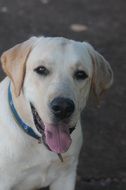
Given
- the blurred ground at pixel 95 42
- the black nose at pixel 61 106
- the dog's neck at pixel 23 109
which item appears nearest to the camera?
the black nose at pixel 61 106

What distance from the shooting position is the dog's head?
10.3 ft

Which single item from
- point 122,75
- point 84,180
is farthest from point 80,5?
point 84,180

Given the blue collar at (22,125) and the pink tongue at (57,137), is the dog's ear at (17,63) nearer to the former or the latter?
the blue collar at (22,125)

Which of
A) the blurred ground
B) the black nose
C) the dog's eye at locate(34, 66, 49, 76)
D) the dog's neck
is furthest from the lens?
the blurred ground

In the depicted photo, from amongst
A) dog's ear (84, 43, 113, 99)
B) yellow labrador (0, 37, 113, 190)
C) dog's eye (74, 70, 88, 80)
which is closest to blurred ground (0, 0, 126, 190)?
yellow labrador (0, 37, 113, 190)

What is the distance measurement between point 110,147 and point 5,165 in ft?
3.93

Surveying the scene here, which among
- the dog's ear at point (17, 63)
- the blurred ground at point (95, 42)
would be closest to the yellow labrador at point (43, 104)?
the dog's ear at point (17, 63)

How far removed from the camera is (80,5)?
21.5 feet

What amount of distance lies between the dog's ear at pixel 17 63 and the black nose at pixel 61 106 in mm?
270

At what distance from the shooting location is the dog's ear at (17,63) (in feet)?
10.7

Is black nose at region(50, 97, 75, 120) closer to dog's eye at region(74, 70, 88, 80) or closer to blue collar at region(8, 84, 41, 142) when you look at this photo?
dog's eye at region(74, 70, 88, 80)

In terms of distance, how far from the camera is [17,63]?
3.29 metres

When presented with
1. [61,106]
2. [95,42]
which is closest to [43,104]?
[61,106]

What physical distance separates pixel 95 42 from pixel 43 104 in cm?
277
